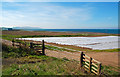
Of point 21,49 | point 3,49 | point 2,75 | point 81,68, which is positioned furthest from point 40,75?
point 3,49

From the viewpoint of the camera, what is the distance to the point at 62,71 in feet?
21.3

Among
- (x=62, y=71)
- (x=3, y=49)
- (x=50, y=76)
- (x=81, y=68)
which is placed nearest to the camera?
(x=50, y=76)

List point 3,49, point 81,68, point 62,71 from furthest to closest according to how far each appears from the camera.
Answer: point 3,49 → point 81,68 → point 62,71

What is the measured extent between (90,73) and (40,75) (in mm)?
3210

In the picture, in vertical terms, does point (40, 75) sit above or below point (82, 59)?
below

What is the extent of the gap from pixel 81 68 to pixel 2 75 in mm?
5051

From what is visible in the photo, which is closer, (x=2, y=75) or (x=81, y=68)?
(x=2, y=75)

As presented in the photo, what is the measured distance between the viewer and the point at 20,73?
19.9 ft

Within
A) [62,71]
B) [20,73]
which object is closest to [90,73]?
[62,71]

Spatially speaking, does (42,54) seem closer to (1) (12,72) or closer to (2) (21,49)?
(2) (21,49)

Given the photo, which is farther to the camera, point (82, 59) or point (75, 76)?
point (82, 59)

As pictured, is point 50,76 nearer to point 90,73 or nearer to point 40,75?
point 40,75

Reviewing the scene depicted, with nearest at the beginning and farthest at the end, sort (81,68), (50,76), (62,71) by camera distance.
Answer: (50,76)
(62,71)
(81,68)

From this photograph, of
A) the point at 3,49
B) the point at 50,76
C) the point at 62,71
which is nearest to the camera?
the point at 50,76
